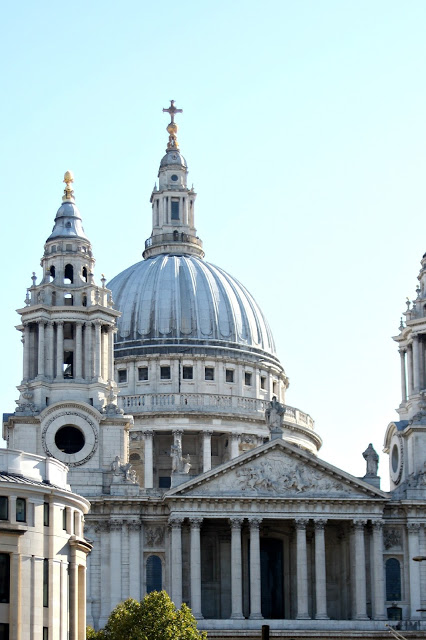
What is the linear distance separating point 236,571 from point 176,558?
12.4ft

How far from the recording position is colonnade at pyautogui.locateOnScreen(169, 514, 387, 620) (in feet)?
359

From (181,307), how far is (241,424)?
1182 cm

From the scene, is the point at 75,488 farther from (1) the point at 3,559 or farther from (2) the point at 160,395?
(1) the point at 3,559

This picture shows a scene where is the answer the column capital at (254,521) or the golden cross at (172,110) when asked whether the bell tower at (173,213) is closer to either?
the golden cross at (172,110)

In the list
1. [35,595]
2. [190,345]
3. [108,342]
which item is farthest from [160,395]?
[35,595]

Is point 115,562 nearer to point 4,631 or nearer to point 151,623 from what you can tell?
point 151,623

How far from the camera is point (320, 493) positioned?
4446 inches

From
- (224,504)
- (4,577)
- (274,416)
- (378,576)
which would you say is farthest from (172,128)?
(4,577)

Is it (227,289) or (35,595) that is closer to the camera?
(35,595)

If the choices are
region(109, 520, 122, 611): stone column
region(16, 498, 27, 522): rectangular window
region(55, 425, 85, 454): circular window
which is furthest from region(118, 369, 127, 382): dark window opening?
region(16, 498, 27, 522): rectangular window

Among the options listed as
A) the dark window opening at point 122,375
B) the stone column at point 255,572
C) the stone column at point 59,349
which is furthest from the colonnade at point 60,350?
the dark window opening at point 122,375

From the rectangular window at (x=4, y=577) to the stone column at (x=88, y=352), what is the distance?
42322mm

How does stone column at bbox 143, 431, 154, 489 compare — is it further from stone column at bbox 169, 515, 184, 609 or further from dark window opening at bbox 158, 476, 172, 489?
stone column at bbox 169, 515, 184, 609

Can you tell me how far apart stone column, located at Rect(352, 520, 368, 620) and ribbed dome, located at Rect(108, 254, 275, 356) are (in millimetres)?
28622
